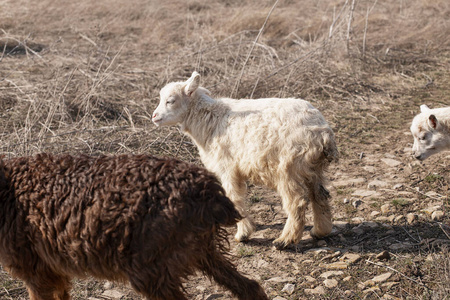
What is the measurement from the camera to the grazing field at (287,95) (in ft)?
15.5

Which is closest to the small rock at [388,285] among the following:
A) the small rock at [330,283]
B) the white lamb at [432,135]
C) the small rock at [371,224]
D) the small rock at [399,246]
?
the small rock at [330,283]

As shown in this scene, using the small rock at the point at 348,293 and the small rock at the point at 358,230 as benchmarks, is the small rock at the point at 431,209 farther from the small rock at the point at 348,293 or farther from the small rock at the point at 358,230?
the small rock at the point at 348,293

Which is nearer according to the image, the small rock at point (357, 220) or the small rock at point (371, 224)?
the small rock at point (371, 224)

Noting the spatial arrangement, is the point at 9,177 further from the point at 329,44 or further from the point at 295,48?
the point at 295,48

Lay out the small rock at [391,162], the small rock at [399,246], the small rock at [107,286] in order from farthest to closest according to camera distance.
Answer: the small rock at [391,162], the small rock at [399,246], the small rock at [107,286]

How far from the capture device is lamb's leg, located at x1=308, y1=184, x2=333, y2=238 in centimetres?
521

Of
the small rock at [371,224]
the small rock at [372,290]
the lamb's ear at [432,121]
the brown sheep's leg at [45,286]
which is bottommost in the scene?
the small rock at [371,224]

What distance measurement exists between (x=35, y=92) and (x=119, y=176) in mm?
5734

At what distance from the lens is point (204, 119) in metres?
5.81

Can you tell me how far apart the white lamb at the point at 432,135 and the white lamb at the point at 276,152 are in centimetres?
212

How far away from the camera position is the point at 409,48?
12141 mm

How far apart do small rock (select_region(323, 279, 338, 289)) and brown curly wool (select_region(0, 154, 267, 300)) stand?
90 cm

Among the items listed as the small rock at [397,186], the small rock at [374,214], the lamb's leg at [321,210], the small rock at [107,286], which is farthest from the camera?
the small rock at [397,186]

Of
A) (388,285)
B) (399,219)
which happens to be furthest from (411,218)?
(388,285)
